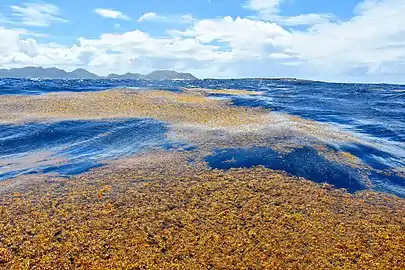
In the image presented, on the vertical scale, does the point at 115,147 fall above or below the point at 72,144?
above

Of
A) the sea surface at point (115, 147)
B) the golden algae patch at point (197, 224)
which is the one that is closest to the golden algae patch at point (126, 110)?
the sea surface at point (115, 147)

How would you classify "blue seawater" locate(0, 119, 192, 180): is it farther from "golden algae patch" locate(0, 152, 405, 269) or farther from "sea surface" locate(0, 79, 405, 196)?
"golden algae patch" locate(0, 152, 405, 269)

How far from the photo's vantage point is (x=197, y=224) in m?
8.22

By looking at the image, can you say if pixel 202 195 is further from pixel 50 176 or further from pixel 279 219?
pixel 50 176

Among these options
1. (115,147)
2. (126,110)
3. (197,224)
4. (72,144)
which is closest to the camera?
(197,224)

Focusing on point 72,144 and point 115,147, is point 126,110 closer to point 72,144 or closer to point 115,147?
point 72,144

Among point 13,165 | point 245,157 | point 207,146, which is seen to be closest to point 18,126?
point 13,165

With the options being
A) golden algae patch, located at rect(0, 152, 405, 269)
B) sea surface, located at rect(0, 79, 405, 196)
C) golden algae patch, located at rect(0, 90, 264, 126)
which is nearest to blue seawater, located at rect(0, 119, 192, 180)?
sea surface, located at rect(0, 79, 405, 196)

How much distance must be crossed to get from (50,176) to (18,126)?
9.43 meters

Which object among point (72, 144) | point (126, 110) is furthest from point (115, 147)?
point (126, 110)

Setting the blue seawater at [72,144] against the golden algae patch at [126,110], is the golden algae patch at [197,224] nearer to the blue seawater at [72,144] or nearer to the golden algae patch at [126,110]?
the blue seawater at [72,144]

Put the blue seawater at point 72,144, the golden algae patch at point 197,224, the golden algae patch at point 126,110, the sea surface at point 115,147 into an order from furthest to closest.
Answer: the golden algae patch at point 126,110 → the blue seawater at point 72,144 → the sea surface at point 115,147 → the golden algae patch at point 197,224

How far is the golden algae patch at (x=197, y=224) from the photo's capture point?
270 inches

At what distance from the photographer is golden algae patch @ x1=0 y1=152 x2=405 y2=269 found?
685 centimetres
